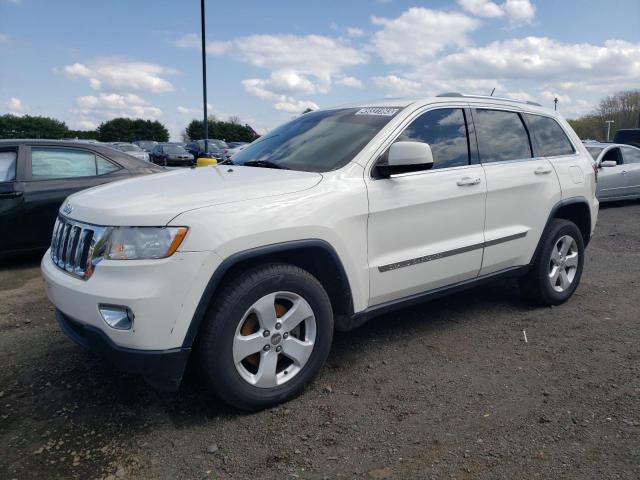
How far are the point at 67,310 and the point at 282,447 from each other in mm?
1304

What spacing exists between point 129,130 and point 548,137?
6541 cm

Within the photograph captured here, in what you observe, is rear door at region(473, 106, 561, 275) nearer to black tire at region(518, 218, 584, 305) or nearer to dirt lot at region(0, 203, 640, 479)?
black tire at region(518, 218, 584, 305)

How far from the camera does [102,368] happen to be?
11.2 feet

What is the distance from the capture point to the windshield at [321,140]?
10.9ft

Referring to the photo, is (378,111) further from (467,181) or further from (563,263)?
(563,263)

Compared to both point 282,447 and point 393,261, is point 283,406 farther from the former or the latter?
point 393,261

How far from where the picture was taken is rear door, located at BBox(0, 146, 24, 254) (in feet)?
18.5

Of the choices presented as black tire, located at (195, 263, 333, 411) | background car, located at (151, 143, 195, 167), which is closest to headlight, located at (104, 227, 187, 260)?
black tire, located at (195, 263, 333, 411)

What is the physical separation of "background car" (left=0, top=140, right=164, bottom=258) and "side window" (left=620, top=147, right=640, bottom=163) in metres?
10.9

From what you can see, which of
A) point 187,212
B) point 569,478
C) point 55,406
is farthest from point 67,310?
point 569,478

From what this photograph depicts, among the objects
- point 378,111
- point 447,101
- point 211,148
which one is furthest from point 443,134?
point 211,148

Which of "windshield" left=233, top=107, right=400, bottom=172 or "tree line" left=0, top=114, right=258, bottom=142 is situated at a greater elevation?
"tree line" left=0, top=114, right=258, bottom=142

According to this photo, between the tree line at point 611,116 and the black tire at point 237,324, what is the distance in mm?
67393

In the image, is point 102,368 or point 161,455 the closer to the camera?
point 161,455
